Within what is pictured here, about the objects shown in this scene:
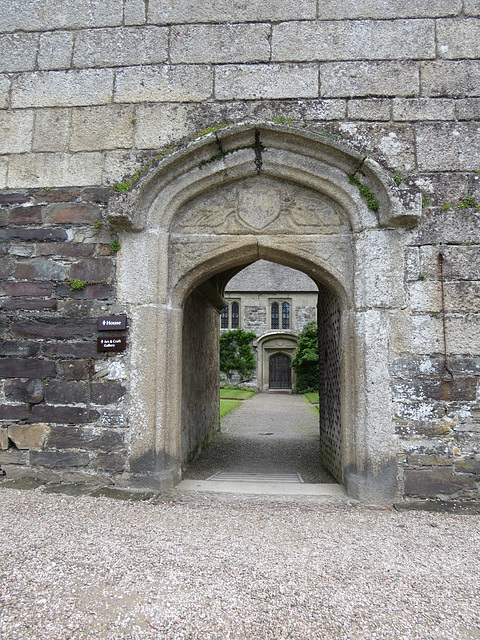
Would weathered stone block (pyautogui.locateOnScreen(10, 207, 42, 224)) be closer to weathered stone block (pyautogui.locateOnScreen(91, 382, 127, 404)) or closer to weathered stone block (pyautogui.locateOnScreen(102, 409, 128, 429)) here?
weathered stone block (pyautogui.locateOnScreen(91, 382, 127, 404))

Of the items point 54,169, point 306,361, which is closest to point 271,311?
point 306,361

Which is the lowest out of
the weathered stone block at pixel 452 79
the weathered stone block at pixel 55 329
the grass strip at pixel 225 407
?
the grass strip at pixel 225 407

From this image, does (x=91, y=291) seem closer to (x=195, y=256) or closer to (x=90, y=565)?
(x=195, y=256)

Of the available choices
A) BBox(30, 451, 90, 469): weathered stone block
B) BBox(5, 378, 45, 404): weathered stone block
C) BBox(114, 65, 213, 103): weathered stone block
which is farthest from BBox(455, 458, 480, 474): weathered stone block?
BBox(114, 65, 213, 103): weathered stone block

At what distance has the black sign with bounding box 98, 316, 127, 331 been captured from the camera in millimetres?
3795

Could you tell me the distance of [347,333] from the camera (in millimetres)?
3855


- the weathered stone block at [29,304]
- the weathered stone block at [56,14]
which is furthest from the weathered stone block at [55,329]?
the weathered stone block at [56,14]

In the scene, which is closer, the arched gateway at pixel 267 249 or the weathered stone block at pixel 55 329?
the arched gateway at pixel 267 249

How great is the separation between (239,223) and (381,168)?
1302 mm

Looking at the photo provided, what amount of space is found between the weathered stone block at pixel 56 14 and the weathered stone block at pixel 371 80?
6.92ft

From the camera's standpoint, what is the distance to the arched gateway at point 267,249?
365 centimetres

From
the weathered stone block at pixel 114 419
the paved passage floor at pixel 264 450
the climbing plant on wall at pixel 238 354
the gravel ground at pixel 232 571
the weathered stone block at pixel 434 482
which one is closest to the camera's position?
the gravel ground at pixel 232 571

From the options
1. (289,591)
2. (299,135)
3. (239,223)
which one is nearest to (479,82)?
(299,135)

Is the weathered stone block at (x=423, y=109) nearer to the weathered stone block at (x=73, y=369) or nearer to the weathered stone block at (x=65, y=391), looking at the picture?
the weathered stone block at (x=73, y=369)
